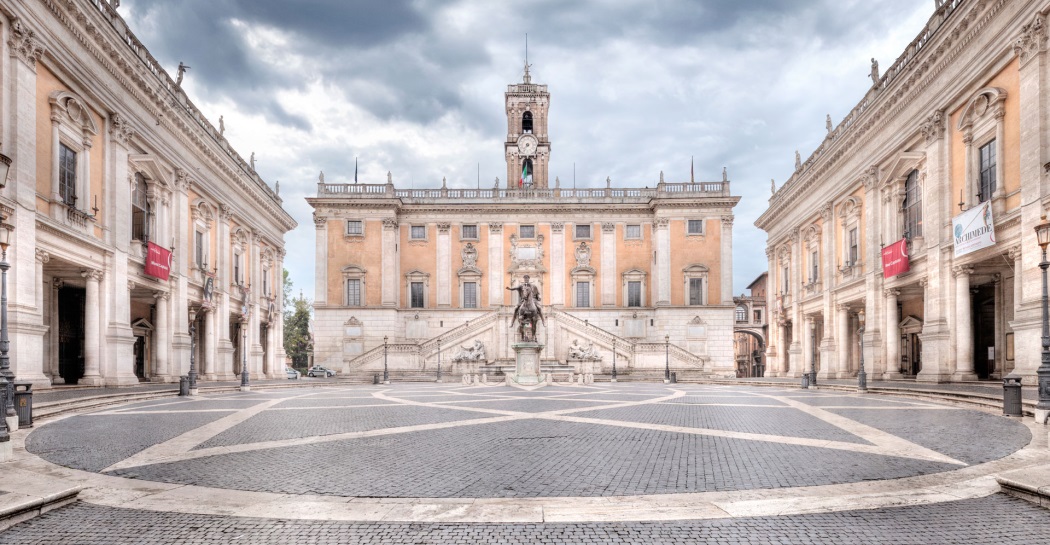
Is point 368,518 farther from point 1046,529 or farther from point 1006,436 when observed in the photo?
point 1006,436

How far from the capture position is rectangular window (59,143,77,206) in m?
21.6

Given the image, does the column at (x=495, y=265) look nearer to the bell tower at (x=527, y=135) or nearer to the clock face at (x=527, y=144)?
the bell tower at (x=527, y=135)

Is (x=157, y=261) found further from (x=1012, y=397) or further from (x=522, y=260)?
(x=522, y=260)

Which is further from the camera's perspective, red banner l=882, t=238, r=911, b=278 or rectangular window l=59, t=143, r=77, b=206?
red banner l=882, t=238, r=911, b=278

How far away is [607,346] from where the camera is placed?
45031 mm

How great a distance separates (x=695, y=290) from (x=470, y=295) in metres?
17.9

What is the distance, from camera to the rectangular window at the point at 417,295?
5350 centimetres

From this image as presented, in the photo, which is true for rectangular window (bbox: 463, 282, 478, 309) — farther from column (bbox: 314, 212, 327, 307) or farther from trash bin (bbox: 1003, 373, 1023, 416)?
trash bin (bbox: 1003, 373, 1023, 416)

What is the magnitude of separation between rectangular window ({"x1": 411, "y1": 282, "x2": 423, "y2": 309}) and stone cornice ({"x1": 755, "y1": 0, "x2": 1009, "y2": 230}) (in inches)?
1119

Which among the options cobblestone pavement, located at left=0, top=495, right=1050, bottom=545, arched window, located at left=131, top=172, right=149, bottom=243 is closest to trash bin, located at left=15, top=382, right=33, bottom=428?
cobblestone pavement, located at left=0, top=495, right=1050, bottom=545

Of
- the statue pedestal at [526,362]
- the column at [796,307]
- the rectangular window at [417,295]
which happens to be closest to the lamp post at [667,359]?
the column at [796,307]

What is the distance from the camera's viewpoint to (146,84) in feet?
86.4

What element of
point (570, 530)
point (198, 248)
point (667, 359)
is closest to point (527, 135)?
point (667, 359)

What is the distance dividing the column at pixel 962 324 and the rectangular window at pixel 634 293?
100 ft
